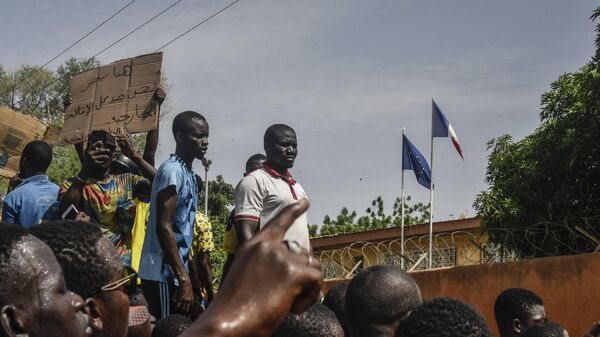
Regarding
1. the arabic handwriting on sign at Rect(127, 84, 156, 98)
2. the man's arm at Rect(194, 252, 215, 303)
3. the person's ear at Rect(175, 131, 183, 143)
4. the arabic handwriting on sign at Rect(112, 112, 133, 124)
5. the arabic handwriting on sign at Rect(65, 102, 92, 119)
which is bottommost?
the man's arm at Rect(194, 252, 215, 303)

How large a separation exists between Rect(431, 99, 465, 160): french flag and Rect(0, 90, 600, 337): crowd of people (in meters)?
9.60

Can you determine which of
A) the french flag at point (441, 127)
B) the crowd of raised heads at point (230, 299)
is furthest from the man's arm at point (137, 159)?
the french flag at point (441, 127)

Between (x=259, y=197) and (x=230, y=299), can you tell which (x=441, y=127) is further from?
(x=230, y=299)

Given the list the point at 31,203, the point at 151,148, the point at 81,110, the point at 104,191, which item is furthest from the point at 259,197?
the point at 81,110

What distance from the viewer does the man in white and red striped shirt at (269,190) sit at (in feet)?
17.9

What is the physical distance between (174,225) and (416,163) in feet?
40.7

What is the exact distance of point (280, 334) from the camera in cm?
→ 304

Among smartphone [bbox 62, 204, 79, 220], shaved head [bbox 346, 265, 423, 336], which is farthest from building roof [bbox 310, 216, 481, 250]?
shaved head [bbox 346, 265, 423, 336]

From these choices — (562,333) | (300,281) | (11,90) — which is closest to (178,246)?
(562,333)

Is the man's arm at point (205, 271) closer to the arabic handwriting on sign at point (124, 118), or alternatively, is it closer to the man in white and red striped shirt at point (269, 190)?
the man in white and red striped shirt at point (269, 190)

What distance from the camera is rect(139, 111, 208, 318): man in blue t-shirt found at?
5371 millimetres

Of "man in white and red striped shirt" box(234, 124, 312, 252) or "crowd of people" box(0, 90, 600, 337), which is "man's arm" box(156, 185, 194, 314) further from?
"man in white and red striped shirt" box(234, 124, 312, 252)

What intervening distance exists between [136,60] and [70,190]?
1.53 meters

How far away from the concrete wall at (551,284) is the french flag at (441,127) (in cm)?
605
